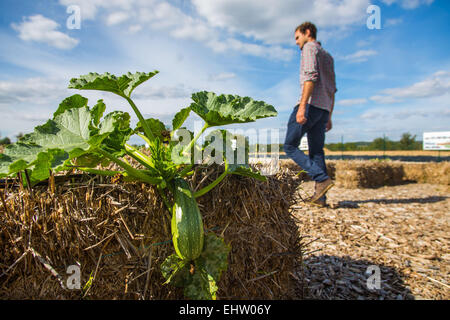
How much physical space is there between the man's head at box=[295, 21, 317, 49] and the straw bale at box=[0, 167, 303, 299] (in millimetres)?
3332

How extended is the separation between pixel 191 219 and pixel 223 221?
40cm

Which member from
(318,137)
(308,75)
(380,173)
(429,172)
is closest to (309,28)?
(308,75)

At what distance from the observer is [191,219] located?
1276 mm

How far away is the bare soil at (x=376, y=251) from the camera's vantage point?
7.16 ft

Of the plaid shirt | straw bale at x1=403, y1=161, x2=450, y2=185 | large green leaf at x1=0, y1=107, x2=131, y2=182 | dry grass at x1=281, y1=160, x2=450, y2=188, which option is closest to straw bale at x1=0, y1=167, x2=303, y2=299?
large green leaf at x1=0, y1=107, x2=131, y2=182

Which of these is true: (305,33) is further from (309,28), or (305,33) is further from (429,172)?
(429,172)

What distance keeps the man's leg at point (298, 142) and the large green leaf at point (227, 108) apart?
8.91 feet

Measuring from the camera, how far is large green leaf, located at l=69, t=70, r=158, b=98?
1.25 m

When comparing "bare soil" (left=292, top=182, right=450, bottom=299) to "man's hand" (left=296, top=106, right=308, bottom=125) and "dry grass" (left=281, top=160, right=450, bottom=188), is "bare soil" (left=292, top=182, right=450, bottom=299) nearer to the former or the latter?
"man's hand" (left=296, top=106, right=308, bottom=125)

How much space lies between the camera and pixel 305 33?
13.8ft

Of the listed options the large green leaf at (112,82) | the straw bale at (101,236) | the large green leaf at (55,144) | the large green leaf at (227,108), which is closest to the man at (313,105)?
the straw bale at (101,236)

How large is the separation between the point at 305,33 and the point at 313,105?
113cm
